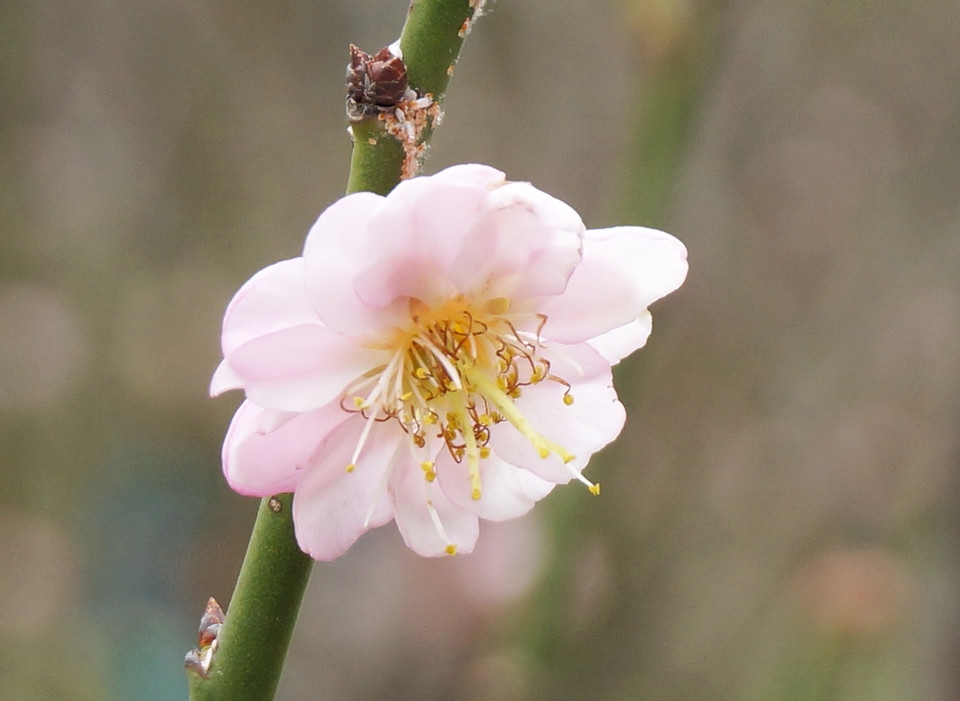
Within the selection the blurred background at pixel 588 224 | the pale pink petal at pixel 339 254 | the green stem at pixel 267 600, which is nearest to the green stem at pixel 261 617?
the green stem at pixel 267 600

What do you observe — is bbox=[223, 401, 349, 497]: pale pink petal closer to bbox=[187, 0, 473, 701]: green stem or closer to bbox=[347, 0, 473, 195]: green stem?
bbox=[187, 0, 473, 701]: green stem

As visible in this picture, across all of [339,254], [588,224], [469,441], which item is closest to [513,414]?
[469,441]

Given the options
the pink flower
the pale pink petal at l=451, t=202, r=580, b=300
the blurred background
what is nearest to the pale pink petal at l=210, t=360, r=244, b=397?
the pink flower

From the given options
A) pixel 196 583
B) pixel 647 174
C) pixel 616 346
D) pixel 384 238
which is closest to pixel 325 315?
pixel 384 238

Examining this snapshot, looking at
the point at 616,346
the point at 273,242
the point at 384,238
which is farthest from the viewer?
the point at 273,242

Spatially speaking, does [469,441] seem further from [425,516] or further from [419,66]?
[419,66]

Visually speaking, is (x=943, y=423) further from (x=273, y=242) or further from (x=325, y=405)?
(x=325, y=405)
